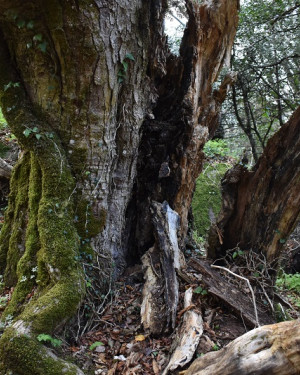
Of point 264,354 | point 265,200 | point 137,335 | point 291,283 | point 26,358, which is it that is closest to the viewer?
point 264,354

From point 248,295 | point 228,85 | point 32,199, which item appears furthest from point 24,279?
point 228,85

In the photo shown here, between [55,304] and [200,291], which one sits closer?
[55,304]

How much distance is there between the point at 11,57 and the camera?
3.38 meters

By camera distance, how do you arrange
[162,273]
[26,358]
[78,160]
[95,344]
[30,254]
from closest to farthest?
[26,358], [95,344], [30,254], [78,160], [162,273]

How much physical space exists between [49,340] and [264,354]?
1.81 meters

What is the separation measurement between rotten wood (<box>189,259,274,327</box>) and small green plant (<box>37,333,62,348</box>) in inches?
66.6

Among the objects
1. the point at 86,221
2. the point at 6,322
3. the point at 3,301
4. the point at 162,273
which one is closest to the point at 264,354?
the point at 162,273

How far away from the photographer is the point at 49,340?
2650 millimetres

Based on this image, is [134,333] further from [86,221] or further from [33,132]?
[33,132]

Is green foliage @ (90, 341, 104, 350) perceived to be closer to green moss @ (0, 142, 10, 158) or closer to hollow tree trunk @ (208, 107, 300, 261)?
hollow tree trunk @ (208, 107, 300, 261)

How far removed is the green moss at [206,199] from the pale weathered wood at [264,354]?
556 centimetres

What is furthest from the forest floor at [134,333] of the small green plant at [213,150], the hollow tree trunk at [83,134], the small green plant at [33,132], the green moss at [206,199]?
the small green plant at [213,150]

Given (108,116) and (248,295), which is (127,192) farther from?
(248,295)

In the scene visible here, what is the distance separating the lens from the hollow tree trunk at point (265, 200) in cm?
384
